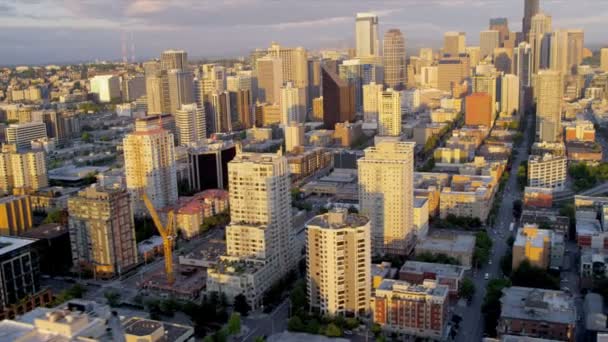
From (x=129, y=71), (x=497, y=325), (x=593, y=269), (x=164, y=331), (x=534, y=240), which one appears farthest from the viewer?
(x=129, y=71)

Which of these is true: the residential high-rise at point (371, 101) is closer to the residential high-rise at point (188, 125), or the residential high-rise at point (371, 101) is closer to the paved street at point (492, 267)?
the residential high-rise at point (188, 125)

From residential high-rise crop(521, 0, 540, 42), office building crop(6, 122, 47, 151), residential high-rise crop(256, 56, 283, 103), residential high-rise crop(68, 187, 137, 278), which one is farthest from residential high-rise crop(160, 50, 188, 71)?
residential high-rise crop(521, 0, 540, 42)

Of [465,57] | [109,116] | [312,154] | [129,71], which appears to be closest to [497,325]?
[312,154]

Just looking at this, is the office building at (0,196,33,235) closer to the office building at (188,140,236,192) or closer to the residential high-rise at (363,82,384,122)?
the office building at (188,140,236,192)

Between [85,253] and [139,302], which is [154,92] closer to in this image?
[85,253]

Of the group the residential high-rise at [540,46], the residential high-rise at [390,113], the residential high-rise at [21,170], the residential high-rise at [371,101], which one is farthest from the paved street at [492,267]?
the residential high-rise at [540,46]
